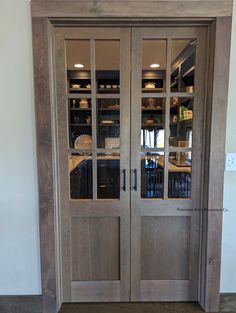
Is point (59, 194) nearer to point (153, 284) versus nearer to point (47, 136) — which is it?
point (47, 136)

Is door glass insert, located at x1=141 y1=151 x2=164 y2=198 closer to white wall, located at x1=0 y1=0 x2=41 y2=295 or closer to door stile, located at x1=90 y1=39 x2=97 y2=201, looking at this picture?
door stile, located at x1=90 y1=39 x2=97 y2=201

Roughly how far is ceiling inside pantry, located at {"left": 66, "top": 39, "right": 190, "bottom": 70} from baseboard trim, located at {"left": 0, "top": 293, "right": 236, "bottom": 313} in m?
1.83

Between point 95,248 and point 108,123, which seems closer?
point 108,123

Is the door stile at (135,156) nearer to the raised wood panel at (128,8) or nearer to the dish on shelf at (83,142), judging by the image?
the raised wood panel at (128,8)

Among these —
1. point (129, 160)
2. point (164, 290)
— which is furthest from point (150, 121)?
point (164, 290)

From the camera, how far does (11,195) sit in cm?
176

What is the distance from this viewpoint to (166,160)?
1.80 meters

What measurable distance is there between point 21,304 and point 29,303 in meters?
0.07

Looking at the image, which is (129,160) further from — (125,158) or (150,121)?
(150,121)

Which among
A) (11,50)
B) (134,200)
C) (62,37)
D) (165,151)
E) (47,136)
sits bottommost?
(134,200)

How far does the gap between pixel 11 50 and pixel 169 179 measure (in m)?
1.50

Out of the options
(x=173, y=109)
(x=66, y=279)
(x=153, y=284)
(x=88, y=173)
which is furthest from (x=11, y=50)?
(x=153, y=284)

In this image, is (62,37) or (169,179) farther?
(169,179)

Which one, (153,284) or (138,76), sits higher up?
(138,76)
